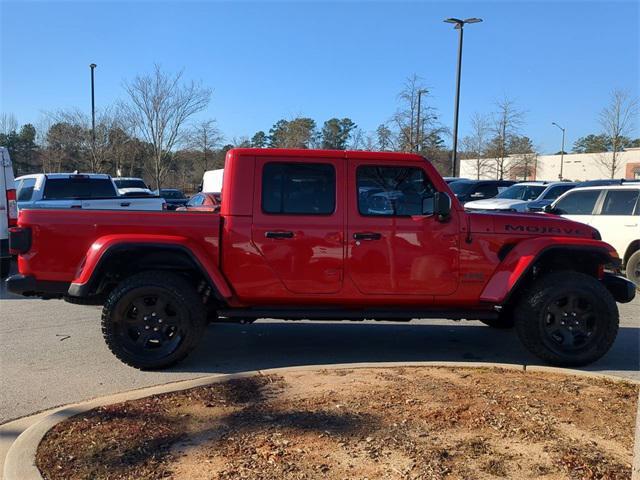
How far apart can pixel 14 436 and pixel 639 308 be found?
848 cm

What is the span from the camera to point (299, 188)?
18.0 ft

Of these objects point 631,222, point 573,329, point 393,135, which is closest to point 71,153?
point 393,135

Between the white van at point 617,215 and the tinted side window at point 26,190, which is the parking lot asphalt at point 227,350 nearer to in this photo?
the white van at point 617,215

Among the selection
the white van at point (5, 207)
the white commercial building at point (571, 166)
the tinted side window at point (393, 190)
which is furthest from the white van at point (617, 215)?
the white commercial building at point (571, 166)

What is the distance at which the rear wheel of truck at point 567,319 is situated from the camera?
5.46m

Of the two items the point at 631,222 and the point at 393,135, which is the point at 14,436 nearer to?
the point at 631,222

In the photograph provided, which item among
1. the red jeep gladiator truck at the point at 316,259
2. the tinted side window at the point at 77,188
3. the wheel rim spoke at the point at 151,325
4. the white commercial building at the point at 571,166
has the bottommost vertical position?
the wheel rim spoke at the point at 151,325

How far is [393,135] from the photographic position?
101 ft

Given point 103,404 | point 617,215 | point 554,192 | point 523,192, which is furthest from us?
point 523,192

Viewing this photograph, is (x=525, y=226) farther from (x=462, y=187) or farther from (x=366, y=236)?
(x=462, y=187)

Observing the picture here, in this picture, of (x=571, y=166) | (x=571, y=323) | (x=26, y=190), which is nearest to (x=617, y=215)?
(x=571, y=323)

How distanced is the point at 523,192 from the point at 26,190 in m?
14.0

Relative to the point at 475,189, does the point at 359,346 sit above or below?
below

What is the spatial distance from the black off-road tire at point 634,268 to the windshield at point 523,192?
26.1 ft
